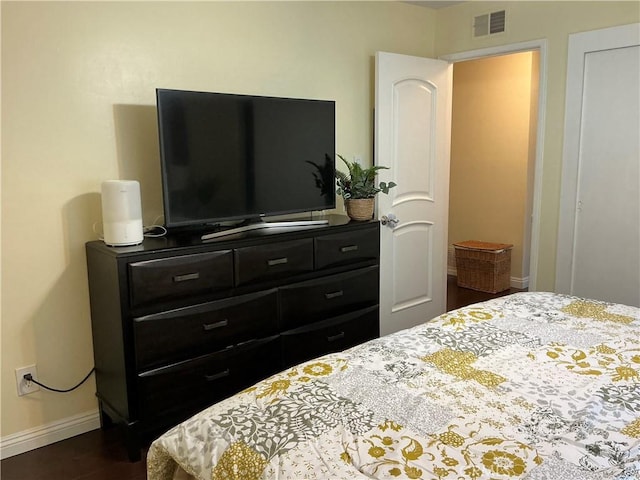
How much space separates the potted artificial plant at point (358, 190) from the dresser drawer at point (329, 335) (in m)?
0.60

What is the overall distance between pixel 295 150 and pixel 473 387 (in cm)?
190

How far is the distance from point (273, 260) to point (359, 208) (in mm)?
803

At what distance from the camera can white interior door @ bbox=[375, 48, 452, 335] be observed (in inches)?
147

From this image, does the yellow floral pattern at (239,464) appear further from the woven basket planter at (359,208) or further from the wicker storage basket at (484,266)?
the wicker storage basket at (484,266)

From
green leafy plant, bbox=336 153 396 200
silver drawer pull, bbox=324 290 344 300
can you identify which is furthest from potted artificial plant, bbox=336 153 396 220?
silver drawer pull, bbox=324 290 344 300

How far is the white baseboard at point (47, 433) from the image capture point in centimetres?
254

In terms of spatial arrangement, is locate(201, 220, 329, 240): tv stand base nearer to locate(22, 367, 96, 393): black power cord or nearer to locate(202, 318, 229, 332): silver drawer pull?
locate(202, 318, 229, 332): silver drawer pull

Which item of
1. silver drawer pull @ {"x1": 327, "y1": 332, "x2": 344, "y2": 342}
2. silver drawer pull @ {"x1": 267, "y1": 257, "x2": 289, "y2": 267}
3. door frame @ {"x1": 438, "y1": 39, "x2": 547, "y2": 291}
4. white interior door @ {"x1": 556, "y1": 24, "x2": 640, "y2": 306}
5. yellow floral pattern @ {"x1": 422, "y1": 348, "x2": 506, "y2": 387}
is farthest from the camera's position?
door frame @ {"x1": 438, "y1": 39, "x2": 547, "y2": 291}

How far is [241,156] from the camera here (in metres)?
2.86

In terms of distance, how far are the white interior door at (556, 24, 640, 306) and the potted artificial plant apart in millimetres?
1263

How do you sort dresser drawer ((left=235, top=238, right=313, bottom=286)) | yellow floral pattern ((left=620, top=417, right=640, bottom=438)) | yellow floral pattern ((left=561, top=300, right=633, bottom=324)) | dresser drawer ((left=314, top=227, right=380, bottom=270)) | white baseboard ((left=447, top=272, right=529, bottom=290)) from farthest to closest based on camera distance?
1. white baseboard ((left=447, top=272, right=529, bottom=290))
2. dresser drawer ((left=314, top=227, right=380, bottom=270))
3. dresser drawer ((left=235, top=238, right=313, bottom=286))
4. yellow floral pattern ((left=561, top=300, right=633, bottom=324))
5. yellow floral pattern ((left=620, top=417, right=640, bottom=438))

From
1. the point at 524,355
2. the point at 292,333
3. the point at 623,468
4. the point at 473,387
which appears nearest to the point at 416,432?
the point at 473,387

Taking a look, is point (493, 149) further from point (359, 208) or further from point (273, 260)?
point (273, 260)

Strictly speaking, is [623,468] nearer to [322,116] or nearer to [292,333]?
[292,333]
